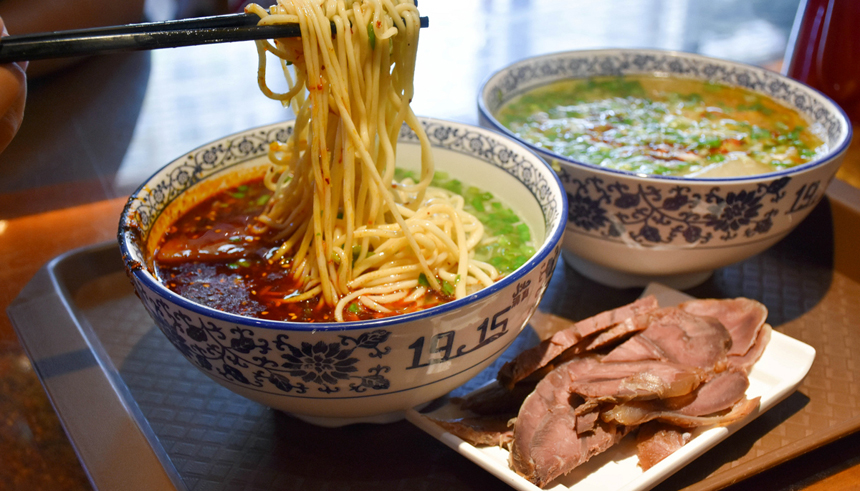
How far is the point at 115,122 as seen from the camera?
2904 millimetres

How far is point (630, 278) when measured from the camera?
6.05 ft

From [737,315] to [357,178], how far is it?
975 millimetres

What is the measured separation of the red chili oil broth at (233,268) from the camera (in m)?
1.29

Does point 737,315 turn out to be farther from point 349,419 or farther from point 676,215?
point 349,419

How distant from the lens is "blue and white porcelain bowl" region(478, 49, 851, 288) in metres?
→ 1.56

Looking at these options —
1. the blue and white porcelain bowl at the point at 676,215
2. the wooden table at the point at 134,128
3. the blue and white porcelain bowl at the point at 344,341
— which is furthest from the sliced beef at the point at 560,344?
the wooden table at the point at 134,128

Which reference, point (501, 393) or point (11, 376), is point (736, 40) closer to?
point (501, 393)

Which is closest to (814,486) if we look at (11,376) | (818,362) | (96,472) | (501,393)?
(818,362)

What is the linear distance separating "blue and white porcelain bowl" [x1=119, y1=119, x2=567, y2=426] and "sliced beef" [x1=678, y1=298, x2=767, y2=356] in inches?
17.7

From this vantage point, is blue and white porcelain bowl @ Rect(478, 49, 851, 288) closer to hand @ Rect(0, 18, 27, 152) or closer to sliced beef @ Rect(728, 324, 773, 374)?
sliced beef @ Rect(728, 324, 773, 374)

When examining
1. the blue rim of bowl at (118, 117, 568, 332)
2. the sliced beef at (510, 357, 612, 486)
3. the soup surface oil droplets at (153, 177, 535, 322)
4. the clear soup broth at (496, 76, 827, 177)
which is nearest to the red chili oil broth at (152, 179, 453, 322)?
the soup surface oil droplets at (153, 177, 535, 322)

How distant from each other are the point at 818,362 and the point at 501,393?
0.85 metres

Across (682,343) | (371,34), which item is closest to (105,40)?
(371,34)

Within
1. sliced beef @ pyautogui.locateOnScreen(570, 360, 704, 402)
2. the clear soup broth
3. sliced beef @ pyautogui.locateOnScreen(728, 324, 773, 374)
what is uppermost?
the clear soup broth
